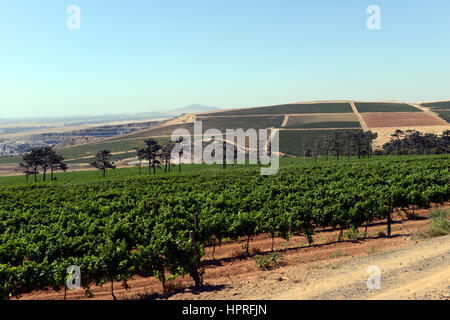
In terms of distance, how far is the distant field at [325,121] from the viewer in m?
148

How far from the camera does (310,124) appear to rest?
510 ft

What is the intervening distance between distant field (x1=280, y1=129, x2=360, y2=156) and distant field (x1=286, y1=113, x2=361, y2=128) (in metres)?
10.8

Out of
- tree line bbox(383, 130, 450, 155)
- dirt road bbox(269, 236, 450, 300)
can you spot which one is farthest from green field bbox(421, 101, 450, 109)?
dirt road bbox(269, 236, 450, 300)

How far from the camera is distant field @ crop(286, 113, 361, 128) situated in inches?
5827

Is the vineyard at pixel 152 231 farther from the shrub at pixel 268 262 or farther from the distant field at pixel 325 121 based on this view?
the distant field at pixel 325 121

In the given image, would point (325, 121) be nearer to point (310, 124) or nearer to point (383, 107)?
point (310, 124)

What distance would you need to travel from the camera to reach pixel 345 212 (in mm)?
19906

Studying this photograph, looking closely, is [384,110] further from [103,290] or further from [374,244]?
[103,290]

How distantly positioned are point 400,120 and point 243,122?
80806 mm

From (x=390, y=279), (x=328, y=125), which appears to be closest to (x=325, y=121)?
(x=328, y=125)

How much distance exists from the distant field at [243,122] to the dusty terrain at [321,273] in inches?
5759

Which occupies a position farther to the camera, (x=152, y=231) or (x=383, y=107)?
(x=383, y=107)
